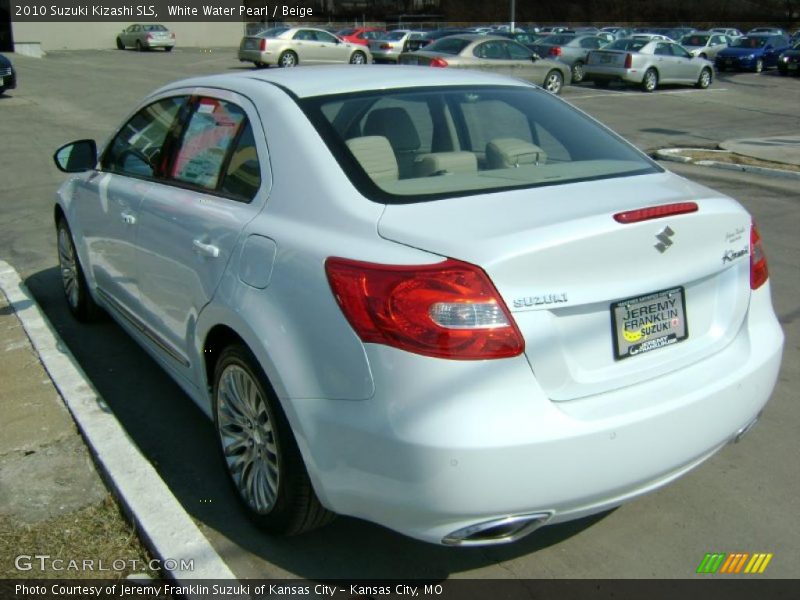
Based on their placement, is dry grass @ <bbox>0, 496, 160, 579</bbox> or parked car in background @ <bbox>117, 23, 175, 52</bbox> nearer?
dry grass @ <bbox>0, 496, 160, 579</bbox>

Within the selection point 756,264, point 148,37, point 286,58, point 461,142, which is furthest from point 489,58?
point 148,37

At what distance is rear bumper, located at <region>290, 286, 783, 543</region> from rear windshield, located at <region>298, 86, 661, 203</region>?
2.39 feet

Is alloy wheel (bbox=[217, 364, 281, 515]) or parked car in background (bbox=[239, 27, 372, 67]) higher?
parked car in background (bbox=[239, 27, 372, 67])

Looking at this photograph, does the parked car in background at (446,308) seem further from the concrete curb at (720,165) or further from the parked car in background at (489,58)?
the parked car in background at (489,58)

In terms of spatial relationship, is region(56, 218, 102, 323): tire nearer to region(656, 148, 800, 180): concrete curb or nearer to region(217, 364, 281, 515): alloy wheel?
region(217, 364, 281, 515): alloy wheel

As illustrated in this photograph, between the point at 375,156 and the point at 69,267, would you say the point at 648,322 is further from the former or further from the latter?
the point at 69,267

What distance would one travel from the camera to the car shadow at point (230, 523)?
321 centimetres

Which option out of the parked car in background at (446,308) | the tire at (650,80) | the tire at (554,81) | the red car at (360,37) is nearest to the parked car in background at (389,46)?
the red car at (360,37)

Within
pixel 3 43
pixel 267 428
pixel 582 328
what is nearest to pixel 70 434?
pixel 267 428

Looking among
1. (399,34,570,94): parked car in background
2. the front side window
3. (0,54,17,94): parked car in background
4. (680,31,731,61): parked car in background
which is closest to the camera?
the front side window

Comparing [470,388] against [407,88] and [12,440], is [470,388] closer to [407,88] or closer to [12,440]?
[407,88]

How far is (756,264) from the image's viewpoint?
3355mm

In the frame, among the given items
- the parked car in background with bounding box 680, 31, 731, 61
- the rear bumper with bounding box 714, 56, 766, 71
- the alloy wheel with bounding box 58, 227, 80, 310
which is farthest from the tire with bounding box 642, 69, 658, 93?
the alloy wheel with bounding box 58, 227, 80, 310

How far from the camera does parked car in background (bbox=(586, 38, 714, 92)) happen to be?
2553 cm
